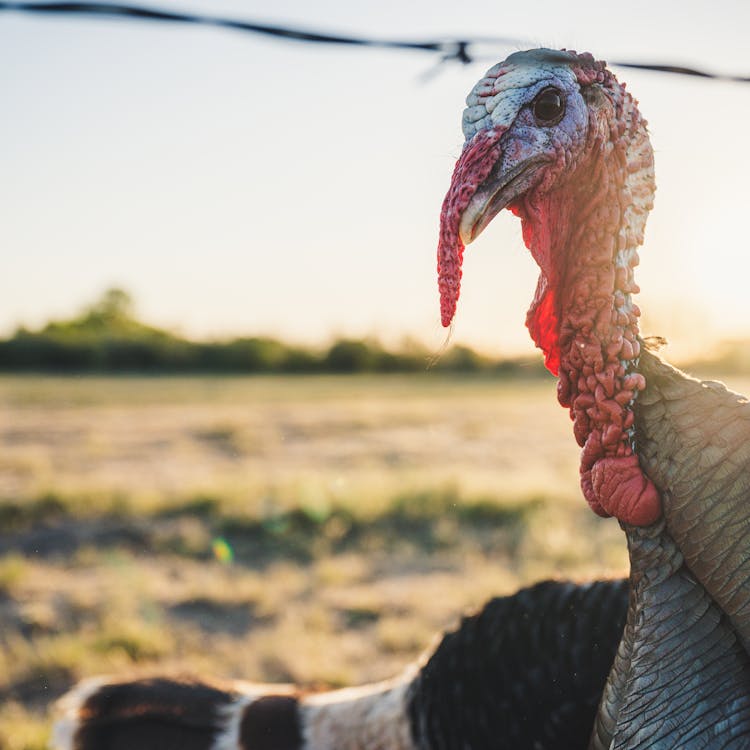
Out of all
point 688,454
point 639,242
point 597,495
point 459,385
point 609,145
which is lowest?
point 459,385

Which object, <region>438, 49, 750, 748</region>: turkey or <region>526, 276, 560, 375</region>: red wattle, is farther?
<region>526, 276, 560, 375</region>: red wattle

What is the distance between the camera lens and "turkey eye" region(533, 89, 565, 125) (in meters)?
1.73

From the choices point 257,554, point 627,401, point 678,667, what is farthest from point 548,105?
point 257,554

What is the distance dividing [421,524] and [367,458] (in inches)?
251

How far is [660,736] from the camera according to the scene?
1684 millimetres

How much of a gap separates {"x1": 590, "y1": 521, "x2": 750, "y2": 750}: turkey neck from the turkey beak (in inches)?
27.9

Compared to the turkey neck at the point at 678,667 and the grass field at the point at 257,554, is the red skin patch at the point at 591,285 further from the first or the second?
the grass field at the point at 257,554

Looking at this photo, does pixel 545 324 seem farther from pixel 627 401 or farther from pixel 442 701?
pixel 442 701

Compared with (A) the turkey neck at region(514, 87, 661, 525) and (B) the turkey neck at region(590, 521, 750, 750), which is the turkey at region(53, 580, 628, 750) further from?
(A) the turkey neck at region(514, 87, 661, 525)

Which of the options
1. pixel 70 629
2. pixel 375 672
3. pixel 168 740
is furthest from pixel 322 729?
pixel 70 629

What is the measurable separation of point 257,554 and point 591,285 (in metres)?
6.29

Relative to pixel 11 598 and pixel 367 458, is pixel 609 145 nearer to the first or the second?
pixel 11 598

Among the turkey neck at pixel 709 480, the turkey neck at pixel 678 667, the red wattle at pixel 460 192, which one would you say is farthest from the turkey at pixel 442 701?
the red wattle at pixel 460 192

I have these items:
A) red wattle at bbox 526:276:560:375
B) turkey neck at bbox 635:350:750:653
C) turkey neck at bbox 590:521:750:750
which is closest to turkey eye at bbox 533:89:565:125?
red wattle at bbox 526:276:560:375
